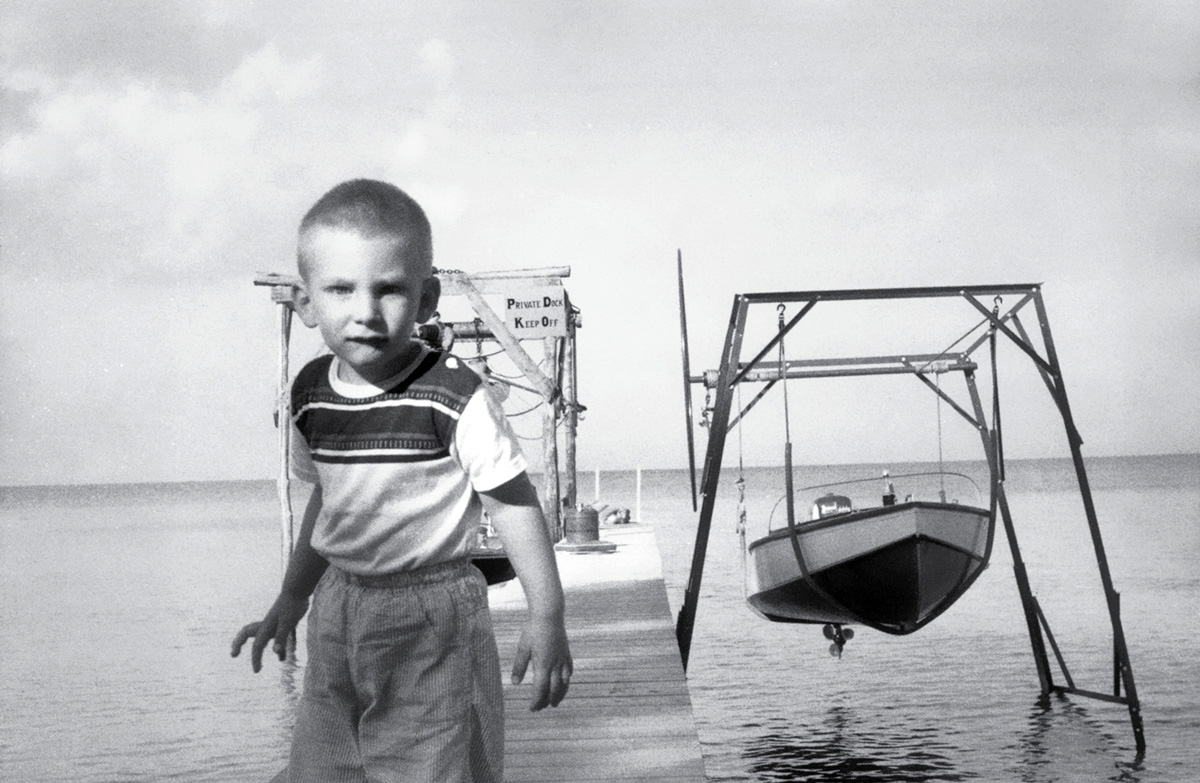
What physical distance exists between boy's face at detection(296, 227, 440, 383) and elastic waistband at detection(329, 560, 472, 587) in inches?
15.3

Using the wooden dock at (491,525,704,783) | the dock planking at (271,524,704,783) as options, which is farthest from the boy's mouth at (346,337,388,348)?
the wooden dock at (491,525,704,783)

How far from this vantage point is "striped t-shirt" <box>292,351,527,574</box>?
247 cm

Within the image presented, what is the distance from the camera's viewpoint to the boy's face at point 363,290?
2.42 meters

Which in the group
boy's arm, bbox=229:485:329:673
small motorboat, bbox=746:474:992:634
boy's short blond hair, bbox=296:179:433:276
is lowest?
small motorboat, bbox=746:474:992:634

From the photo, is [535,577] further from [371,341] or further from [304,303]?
[304,303]

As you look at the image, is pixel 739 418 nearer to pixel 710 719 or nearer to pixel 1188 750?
pixel 710 719

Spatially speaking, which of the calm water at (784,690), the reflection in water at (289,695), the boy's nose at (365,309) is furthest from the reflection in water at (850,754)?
the boy's nose at (365,309)

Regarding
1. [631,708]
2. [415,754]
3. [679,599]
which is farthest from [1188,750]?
[679,599]

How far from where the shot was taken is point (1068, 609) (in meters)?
23.8

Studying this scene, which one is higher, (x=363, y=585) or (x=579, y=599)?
(x=363, y=585)

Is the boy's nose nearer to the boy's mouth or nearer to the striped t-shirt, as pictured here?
the boy's mouth

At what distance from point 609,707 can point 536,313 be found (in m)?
7.98

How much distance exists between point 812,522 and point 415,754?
8.91m

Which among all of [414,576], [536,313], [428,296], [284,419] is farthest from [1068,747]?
[428,296]
